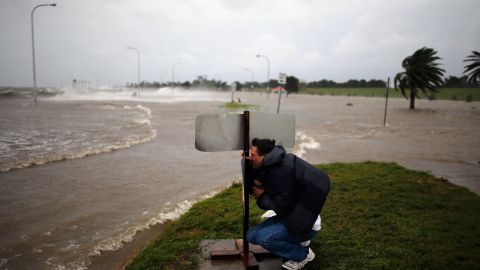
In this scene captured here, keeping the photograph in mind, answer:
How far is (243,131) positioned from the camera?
361cm

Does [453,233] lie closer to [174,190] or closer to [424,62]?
[174,190]

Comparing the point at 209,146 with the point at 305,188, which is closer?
the point at 305,188

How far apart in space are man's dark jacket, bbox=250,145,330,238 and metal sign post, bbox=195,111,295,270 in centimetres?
37

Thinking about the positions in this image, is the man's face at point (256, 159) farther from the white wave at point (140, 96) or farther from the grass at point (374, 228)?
the white wave at point (140, 96)

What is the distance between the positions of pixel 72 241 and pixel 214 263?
2418mm

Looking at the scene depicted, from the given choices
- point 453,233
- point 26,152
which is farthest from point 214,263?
point 26,152

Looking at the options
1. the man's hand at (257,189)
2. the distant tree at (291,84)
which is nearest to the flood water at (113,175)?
the man's hand at (257,189)

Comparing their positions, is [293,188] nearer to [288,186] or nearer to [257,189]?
[288,186]

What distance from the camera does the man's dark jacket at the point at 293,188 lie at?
3051 millimetres

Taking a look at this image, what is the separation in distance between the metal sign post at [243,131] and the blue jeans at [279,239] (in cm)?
28

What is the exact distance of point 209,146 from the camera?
138 inches

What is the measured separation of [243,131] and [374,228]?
8.51 feet

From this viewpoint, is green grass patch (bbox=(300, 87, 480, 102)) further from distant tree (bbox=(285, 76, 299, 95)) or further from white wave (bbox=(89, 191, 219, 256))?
white wave (bbox=(89, 191, 219, 256))

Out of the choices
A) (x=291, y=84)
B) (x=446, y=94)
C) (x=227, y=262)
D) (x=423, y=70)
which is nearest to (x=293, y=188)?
(x=227, y=262)
